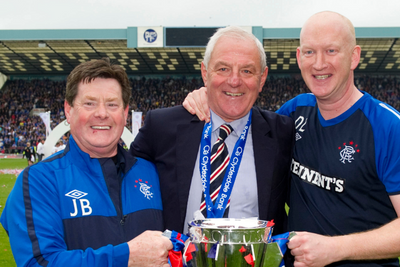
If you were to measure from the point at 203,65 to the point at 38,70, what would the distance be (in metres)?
38.6

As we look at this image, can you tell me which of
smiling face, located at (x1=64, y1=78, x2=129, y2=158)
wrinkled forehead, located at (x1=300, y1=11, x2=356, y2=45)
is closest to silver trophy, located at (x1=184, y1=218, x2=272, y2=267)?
smiling face, located at (x1=64, y1=78, x2=129, y2=158)

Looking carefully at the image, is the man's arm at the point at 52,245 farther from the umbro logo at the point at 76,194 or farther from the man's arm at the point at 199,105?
the man's arm at the point at 199,105

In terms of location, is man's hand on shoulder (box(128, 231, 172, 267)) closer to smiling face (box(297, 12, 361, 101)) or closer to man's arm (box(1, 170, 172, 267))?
man's arm (box(1, 170, 172, 267))

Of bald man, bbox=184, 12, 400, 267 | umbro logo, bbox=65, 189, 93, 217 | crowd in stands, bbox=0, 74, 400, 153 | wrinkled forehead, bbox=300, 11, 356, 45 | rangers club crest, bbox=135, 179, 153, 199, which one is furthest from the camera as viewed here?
crowd in stands, bbox=0, 74, 400, 153

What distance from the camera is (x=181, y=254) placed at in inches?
79.0

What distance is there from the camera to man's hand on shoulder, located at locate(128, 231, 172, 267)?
1.97m

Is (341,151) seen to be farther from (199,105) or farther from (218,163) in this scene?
(199,105)

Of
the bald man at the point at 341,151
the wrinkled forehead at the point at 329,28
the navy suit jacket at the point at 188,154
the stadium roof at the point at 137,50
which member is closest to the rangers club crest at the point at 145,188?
the navy suit jacket at the point at 188,154

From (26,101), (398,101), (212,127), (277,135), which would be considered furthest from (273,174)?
(26,101)

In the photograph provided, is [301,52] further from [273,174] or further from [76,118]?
[76,118]

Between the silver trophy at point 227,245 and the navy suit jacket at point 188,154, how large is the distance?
2.17 ft

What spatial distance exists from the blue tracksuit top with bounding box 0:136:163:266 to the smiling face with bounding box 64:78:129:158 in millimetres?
78

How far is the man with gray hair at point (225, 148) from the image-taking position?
2619 mm

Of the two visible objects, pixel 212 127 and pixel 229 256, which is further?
pixel 212 127
